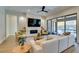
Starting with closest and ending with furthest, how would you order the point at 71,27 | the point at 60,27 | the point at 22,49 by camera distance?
the point at 22,49, the point at 71,27, the point at 60,27

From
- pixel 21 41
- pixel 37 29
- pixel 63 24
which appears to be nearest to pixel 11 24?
pixel 21 41

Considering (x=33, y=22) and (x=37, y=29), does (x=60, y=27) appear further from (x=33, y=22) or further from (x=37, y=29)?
(x=33, y=22)

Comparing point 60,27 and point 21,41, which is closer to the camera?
point 21,41

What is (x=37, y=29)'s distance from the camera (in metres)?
2.19

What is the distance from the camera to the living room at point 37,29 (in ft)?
6.73

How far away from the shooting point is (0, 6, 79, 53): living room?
2053 millimetres

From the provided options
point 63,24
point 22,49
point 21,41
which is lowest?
point 22,49

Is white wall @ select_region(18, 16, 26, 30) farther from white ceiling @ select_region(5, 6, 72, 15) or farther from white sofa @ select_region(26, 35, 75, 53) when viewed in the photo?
white sofa @ select_region(26, 35, 75, 53)

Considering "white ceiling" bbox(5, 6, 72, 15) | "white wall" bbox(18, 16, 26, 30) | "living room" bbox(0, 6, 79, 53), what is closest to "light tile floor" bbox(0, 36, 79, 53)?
"living room" bbox(0, 6, 79, 53)

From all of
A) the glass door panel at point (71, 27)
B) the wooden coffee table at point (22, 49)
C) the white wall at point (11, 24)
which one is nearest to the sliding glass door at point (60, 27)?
the glass door panel at point (71, 27)

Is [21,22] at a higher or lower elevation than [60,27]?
higher
